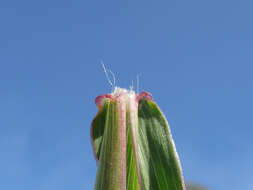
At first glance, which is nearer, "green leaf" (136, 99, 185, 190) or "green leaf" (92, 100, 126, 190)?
"green leaf" (92, 100, 126, 190)

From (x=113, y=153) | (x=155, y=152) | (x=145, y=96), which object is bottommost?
(x=113, y=153)

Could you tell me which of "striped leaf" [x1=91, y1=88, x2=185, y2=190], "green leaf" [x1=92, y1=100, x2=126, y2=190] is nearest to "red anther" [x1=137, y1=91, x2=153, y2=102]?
"striped leaf" [x1=91, y1=88, x2=185, y2=190]

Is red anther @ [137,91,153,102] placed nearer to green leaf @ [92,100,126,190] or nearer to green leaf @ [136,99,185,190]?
green leaf @ [136,99,185,190]

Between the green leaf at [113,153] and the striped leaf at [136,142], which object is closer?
the green leaf at [113,153]

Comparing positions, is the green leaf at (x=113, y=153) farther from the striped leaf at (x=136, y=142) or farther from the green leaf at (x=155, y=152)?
the green leaf at (x=155, y=152)

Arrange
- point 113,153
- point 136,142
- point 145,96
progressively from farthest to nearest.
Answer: point 145,96, point 136,142, point 113,153

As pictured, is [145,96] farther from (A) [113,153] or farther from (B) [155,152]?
(A) [113,153]

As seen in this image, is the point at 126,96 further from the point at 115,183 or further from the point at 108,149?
the point at 115,183

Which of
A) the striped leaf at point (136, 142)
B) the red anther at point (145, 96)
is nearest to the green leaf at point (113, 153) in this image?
the striped leaf at point (136, 142)

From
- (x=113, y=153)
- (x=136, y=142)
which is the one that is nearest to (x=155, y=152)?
(x=136, y=142)

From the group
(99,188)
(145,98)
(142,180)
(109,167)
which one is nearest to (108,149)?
(109,167)

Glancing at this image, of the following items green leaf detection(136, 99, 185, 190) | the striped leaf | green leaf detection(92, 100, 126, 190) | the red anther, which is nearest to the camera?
green leaf detection(92, 100, 126, 190)

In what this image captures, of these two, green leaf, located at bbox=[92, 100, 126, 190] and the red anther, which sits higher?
the red anther
